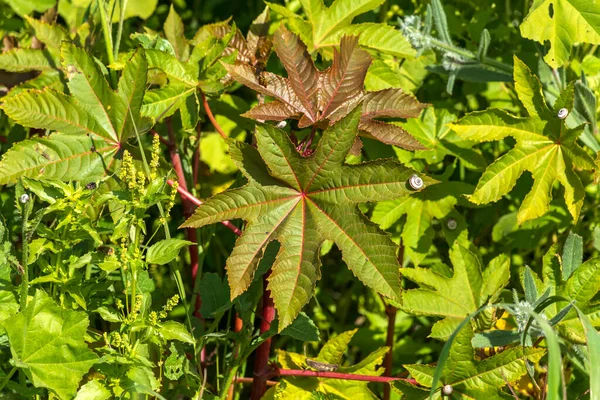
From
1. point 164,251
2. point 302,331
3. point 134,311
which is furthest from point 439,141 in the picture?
point 134,311

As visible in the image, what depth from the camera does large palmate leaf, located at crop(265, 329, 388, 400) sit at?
5.53 ft

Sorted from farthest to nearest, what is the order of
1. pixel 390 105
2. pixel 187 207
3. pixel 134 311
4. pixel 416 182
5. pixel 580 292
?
pixel 187 207
pixel 390 105
pixel 580 292
pixel 416 182
pixel 134 311

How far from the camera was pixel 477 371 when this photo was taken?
148 cm

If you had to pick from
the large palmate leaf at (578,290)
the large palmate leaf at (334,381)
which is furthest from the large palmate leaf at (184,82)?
the large palmate leaf at (578,290)

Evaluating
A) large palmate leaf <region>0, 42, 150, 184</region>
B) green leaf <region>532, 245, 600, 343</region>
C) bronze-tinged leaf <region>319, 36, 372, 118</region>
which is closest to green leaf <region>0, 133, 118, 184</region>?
large palmate leaf <region>0, 42, 150, 184</region>

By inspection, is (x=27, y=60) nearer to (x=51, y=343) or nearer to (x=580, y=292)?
(x=51, y=343)

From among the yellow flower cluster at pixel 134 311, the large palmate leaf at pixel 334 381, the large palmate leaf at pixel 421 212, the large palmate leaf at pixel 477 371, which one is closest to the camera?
the yellow flower cluster at pixel 134 311

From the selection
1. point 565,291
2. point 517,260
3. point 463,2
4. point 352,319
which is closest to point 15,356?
point 565,291

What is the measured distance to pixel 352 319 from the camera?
2367 mm

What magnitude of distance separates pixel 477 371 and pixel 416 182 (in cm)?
42

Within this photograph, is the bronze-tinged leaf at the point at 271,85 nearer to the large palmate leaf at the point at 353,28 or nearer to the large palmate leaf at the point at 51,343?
the large palmate leaf at the point at 353,28

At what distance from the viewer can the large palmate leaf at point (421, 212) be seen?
188 cm

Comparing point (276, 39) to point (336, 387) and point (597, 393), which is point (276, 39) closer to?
point (336, 387)

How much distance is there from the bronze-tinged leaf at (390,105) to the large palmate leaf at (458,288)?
34cm
